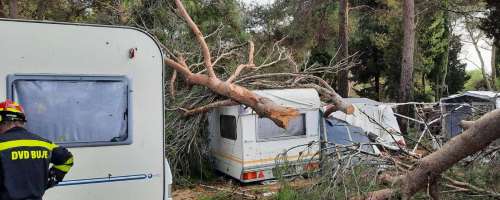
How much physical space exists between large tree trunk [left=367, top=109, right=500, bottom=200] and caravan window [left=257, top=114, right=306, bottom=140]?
4877mm

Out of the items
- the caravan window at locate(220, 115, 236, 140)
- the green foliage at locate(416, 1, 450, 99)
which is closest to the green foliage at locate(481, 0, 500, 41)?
the green foliage at locate(416, 1, 450, 99)

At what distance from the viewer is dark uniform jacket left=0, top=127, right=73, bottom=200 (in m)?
3.63

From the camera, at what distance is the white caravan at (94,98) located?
4.38m

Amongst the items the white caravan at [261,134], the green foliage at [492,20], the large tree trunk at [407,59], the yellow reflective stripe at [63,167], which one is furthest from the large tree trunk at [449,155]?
the green foliage at [492,20]

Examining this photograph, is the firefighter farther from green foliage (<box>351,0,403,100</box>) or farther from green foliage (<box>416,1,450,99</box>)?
green foliage (<box>416,1,450,99</box>)

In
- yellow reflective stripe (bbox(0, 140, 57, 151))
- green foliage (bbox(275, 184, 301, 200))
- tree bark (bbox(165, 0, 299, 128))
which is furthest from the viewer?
tree bark (bbox(165, 0, 299, 128))

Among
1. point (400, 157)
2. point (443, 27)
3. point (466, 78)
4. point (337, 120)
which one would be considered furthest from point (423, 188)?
point (466, 78)

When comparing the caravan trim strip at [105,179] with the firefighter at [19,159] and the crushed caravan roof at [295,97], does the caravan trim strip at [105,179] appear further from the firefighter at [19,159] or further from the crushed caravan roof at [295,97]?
the crushed caravan roof at [295,97]

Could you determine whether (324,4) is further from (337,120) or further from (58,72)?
(58,72)

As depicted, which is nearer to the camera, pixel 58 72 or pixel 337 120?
pixel 58 72

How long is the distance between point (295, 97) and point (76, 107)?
5687 mm

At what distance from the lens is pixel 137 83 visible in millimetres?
4801

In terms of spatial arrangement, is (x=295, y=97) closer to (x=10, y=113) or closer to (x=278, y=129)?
(x=278, y=129)

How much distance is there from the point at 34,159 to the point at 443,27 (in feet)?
78.9
